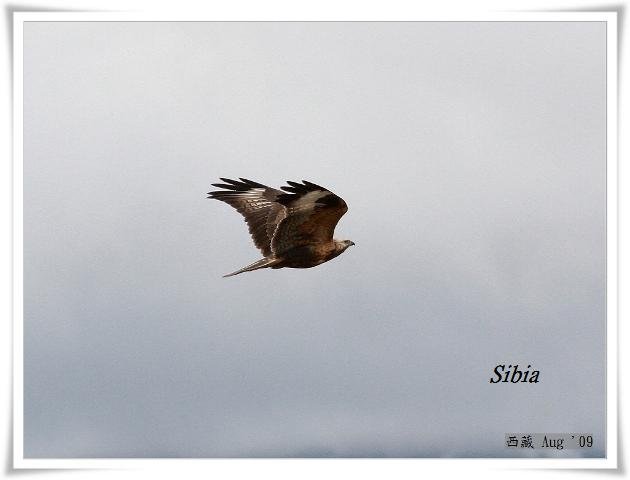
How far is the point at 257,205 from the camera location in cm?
1005

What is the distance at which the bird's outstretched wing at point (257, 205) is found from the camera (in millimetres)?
9777

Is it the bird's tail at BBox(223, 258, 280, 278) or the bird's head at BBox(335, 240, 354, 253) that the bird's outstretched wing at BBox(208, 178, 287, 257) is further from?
the bird's head at BBox(335, 240, 354, 253)

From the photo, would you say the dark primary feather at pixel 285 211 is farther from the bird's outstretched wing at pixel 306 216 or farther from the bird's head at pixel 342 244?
the bird's head at pixel 342 244

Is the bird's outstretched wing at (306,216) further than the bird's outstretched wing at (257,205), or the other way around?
the bird's outstretched wing at (257,205)

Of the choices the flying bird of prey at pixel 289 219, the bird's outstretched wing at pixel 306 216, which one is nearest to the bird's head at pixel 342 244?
the flying bird of prey at pixel 289 219

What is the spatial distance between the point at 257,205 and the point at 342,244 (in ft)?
3.42

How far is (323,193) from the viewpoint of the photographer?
8.78 meters

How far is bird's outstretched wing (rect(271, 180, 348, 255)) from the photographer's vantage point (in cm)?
880

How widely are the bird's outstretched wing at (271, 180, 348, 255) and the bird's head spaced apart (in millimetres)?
197

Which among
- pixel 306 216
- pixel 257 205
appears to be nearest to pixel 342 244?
pixel 306 216

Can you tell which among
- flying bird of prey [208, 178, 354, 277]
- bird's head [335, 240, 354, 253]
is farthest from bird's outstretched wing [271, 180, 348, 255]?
bird's head [335, 240, 354, 253]
